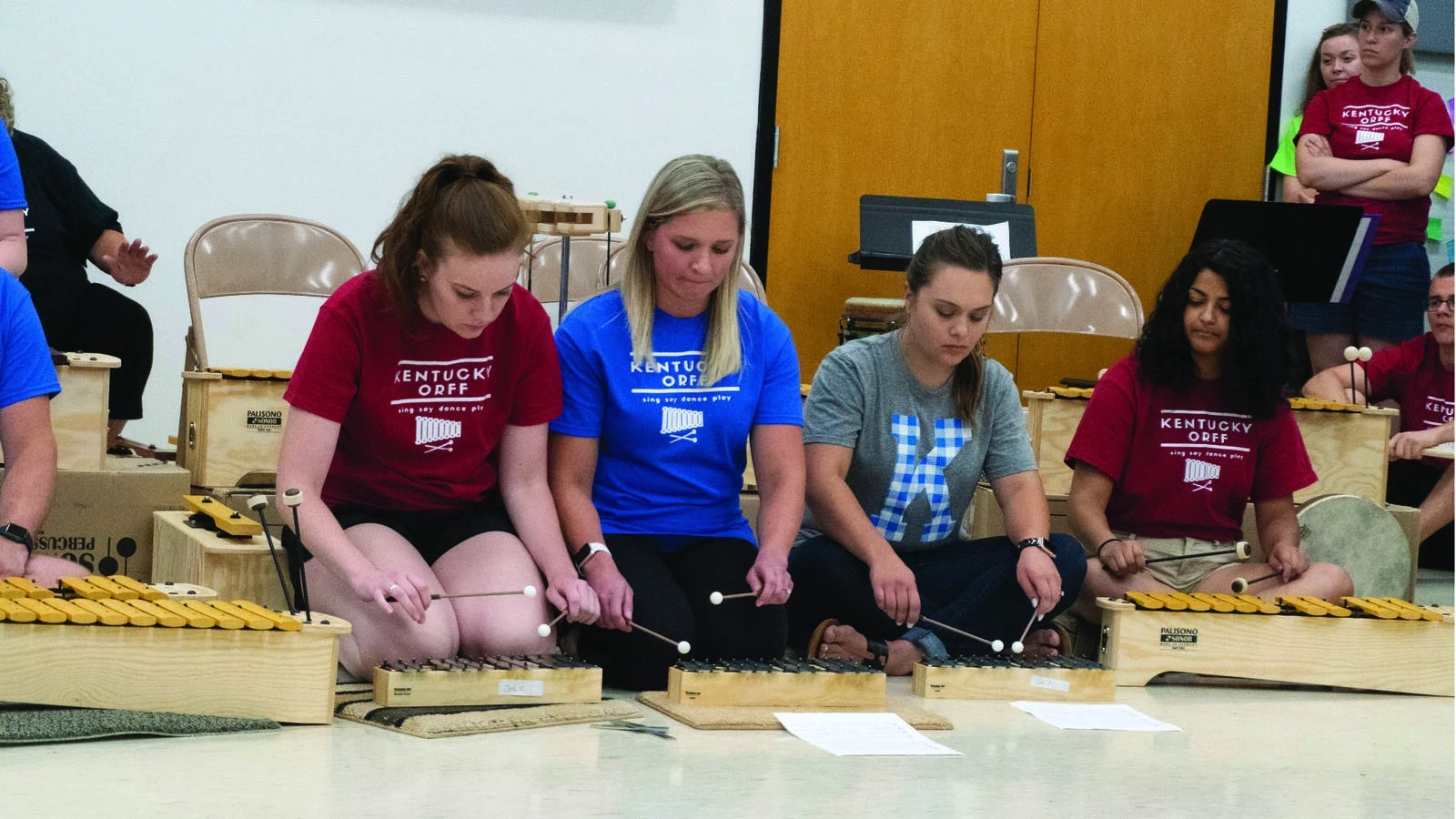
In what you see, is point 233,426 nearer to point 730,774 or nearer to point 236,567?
point 236,567

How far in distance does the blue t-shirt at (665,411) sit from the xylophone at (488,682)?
443mm

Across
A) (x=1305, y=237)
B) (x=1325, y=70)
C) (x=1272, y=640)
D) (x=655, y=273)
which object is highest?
(x=1325, y=70)

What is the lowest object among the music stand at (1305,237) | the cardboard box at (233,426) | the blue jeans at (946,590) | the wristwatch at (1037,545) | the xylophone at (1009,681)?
the xylophone at (1009,681)

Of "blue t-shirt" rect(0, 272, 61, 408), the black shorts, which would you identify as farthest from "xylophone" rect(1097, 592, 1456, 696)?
"blue t-shirt" rect(0, 272, 61, 408)

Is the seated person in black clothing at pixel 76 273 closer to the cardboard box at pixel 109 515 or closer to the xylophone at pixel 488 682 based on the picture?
the cardboard box at pixel 109 515

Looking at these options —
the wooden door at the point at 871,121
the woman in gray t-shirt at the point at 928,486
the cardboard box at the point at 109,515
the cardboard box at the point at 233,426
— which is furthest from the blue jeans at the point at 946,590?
the wooden door at the point at 871,121

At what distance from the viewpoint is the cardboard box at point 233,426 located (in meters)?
3.40

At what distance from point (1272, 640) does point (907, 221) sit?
2.52 meters

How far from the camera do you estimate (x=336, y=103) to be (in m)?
5.42

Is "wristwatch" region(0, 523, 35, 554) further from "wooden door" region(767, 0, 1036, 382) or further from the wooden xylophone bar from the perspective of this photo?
"wooden door" region(767, 0, 1036, 382)

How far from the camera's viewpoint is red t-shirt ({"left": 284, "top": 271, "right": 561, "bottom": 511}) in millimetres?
2660

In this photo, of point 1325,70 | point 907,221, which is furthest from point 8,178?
point 1325,70

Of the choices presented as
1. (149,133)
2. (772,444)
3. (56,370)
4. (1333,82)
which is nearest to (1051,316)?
(772,444)

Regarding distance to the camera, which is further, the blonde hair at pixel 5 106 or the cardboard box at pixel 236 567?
the blonde hair at pixel 5 106
